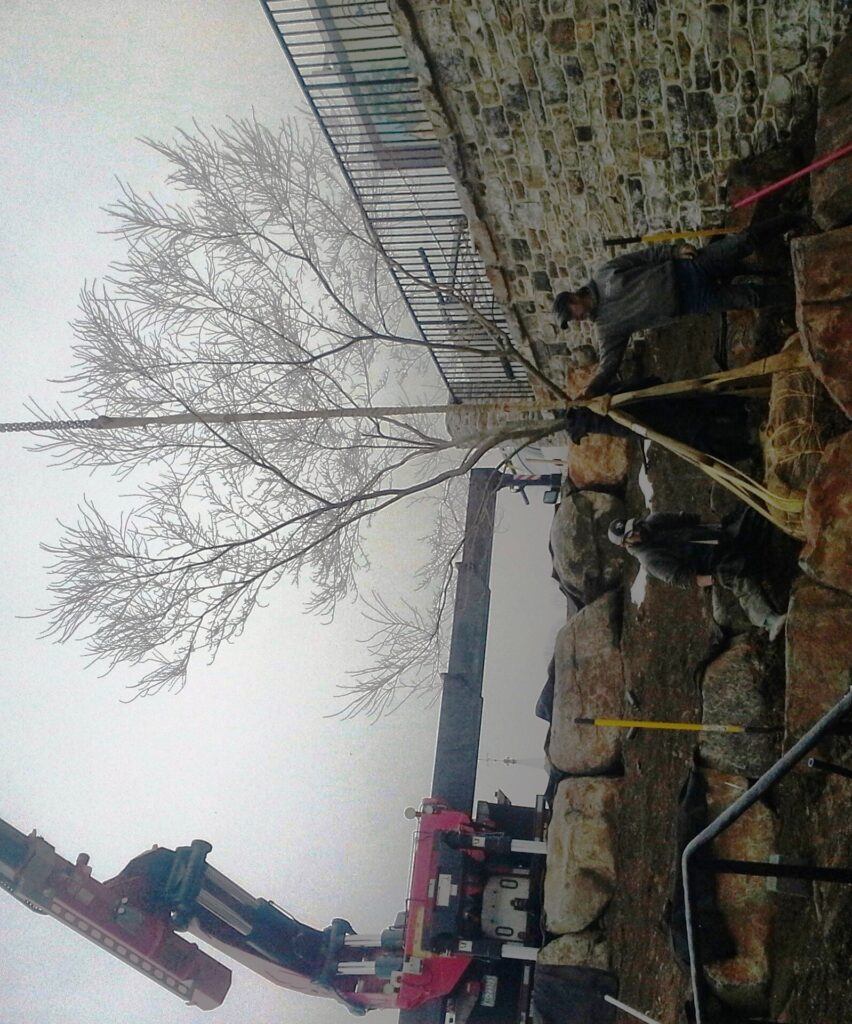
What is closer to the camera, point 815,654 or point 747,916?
point 815,654

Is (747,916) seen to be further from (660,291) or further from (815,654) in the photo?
(660,291)

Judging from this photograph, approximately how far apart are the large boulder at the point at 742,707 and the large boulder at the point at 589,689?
123cm

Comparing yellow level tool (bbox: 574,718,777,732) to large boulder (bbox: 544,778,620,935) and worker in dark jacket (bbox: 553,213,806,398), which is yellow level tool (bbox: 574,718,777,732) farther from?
worker in dark jacket (bbox: 553,213,806,398)

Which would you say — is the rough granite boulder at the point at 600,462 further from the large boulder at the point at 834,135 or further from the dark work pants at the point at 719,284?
the large boulder at the point at 834,135

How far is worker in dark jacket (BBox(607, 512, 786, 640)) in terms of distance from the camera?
4656 millimetres

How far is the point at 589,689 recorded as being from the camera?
21.0 ft

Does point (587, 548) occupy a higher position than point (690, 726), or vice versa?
point (587, 548)

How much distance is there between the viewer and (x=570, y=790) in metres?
6.35

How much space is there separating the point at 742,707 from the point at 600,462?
9.59 feet

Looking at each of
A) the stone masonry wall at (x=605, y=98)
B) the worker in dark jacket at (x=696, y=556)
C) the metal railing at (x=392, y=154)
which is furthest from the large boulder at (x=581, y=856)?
the stone masonry wall at (x=605, y=98)

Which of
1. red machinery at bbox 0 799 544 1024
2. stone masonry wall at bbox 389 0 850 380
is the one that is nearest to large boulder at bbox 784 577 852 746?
stone masonry wall at bbox 389 0 850 380

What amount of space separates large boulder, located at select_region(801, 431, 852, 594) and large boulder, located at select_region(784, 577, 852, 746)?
0.15 meters

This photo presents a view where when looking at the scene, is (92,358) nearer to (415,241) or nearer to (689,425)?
(415,241)

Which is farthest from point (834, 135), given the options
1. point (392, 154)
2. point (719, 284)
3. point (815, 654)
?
point (392, 154)
